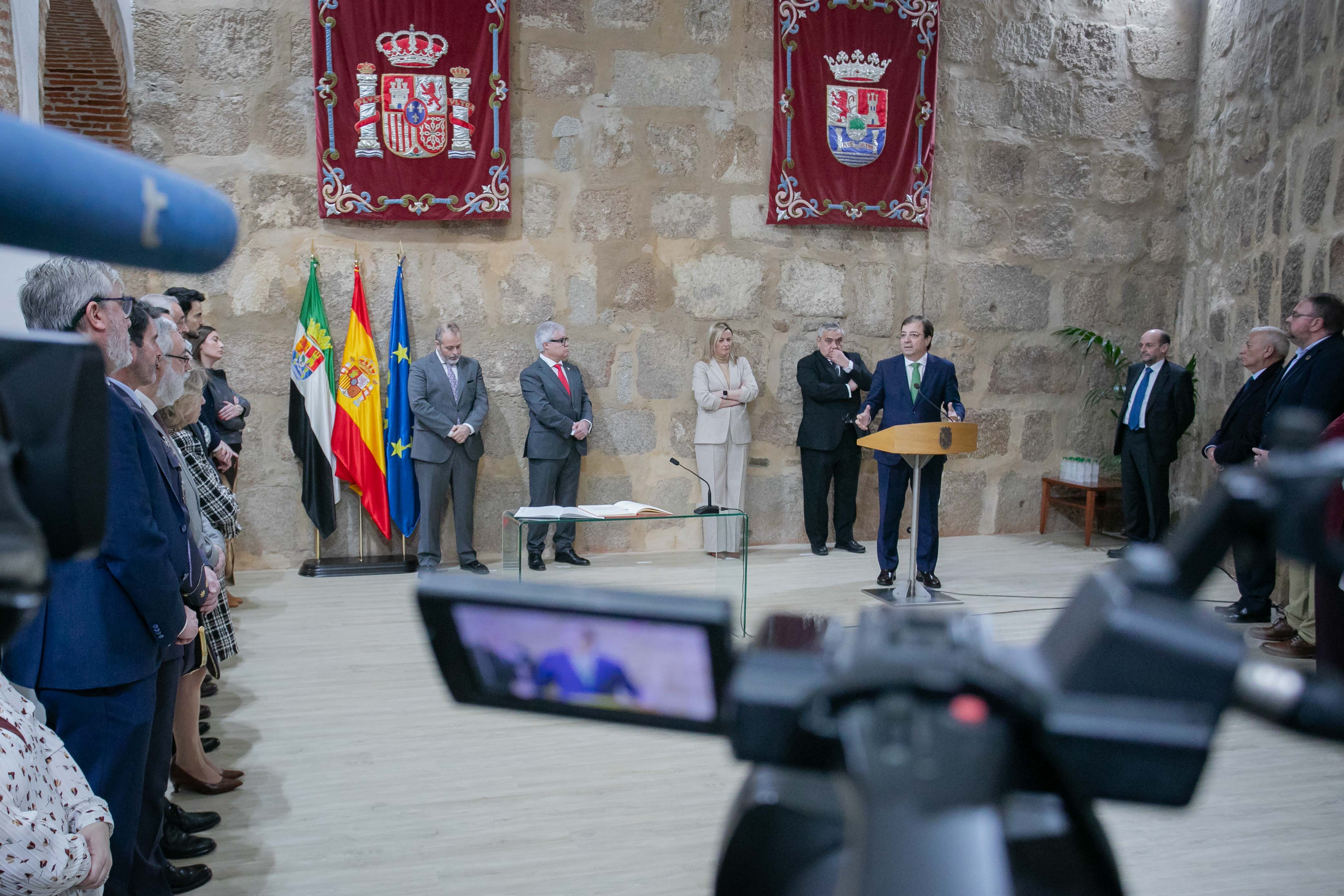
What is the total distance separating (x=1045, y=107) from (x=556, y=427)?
4417 mm

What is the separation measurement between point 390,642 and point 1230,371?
18.8 ft

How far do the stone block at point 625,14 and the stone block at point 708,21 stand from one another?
234mm

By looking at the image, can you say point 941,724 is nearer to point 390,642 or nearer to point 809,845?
point 809,845

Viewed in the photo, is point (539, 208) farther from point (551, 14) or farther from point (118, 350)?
point (118, 350)

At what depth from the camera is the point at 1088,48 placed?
738 cm

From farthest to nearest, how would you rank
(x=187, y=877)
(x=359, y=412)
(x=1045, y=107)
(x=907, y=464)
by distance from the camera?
(x=1045, y=107) → (x=359, y=412) → (x=907, y=464) → (x=187, y=877)

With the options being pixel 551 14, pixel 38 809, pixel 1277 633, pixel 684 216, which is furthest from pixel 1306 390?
pixel 38 809

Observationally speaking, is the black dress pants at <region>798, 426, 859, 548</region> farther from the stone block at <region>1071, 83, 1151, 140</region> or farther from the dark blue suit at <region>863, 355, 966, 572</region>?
the stone block at <region>1071, 83, 1151, 140</region>

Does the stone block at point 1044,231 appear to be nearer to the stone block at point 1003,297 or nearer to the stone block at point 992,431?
the stone block at point 1003,297

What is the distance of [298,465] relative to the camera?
6262 millimetres

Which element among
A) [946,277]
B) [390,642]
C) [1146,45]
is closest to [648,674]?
[390,642]

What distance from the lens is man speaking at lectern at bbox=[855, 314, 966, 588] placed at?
19.0 ft

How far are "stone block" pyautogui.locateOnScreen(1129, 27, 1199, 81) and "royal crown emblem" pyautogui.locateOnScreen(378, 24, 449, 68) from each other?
5.14 m

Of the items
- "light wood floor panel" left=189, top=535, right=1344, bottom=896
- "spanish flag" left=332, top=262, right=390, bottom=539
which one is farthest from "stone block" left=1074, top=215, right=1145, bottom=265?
"spanish flag" left=332, top=262, right=390, bottom=539
